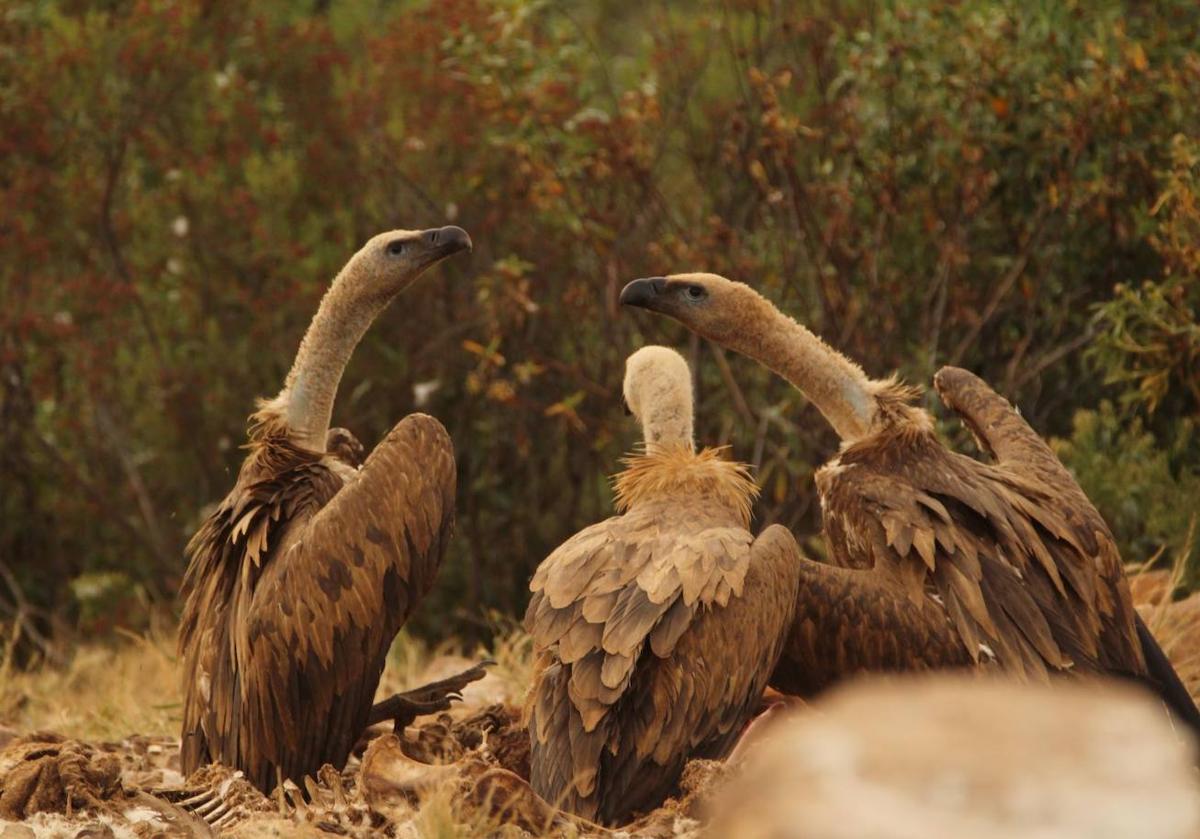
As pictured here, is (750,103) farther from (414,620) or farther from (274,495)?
(274,495)

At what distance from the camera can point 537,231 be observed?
1098 centimetres

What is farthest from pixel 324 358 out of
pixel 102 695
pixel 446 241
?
pixel 102 695

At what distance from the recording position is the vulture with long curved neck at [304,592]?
19.0ft

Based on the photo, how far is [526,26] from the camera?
419 inches

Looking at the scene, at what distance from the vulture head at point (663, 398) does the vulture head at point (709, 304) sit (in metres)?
0.14

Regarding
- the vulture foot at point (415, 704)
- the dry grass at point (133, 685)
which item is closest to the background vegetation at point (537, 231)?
the dry grass at point (133, 685)

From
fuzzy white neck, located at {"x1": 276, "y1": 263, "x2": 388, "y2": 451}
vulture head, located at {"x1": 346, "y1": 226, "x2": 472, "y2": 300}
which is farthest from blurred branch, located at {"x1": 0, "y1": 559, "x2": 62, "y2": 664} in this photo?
vulture head, located at {"x1": 346, "y1": 226, "x2": 472, "y2": 300}

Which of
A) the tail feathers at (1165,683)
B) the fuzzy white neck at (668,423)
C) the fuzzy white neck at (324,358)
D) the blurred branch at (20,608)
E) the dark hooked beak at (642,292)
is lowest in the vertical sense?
the blurred branch at (20,608)

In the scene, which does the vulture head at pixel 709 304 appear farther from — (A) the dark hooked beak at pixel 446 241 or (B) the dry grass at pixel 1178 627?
(B) the dry grass at pixel 1178 627

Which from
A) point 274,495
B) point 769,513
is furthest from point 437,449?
point 769,513

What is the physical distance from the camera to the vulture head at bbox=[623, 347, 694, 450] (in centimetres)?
626

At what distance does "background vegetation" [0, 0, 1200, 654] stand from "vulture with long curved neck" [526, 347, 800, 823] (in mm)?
3397

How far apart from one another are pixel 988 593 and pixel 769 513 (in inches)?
162

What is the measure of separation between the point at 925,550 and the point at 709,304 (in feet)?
4.02
